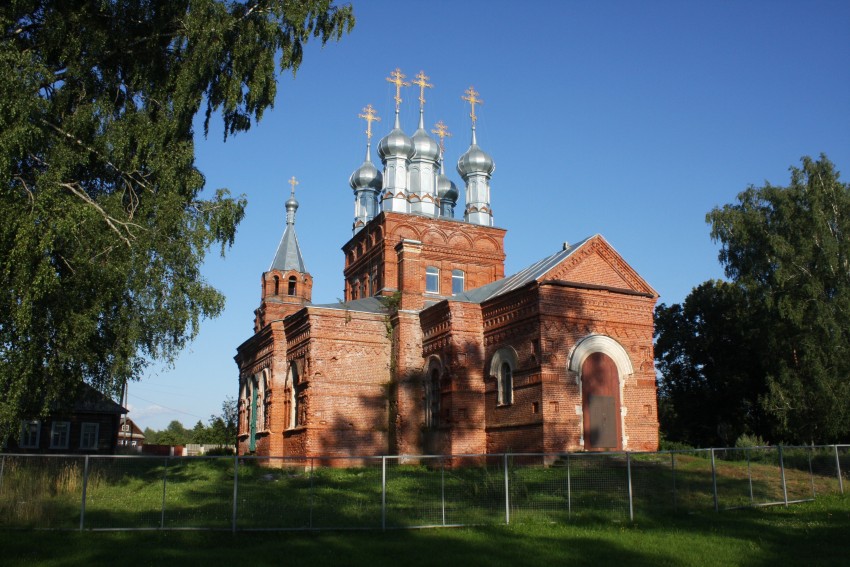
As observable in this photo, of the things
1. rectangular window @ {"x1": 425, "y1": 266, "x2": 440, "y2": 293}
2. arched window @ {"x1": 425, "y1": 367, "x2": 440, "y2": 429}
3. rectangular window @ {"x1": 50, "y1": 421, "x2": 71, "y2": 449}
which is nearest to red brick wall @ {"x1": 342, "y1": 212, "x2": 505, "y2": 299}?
rectangular window @ {"x1": 425, "y1": 266, "x2": 440, "y2": 293}

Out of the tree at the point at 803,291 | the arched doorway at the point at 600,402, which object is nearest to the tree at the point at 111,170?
the arched doorway at the point at 600,402

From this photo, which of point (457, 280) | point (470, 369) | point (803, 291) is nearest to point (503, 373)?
point (470, 369)

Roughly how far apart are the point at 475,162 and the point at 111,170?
70.1 ft

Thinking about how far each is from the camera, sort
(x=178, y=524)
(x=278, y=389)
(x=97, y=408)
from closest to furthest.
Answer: (x=178, y=524) → (x=278, y=389) → (x=97, y=408)

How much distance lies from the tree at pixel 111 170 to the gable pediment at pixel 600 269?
9.31m

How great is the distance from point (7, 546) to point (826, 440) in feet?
91.1

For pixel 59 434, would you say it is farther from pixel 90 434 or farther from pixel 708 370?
pixel 708 370

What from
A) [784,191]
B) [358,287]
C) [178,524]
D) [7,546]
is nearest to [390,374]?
[358,287]

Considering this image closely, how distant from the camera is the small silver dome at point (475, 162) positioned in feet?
112

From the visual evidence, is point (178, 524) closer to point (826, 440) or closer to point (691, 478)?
point (691, 478)

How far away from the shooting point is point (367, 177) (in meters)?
35.6

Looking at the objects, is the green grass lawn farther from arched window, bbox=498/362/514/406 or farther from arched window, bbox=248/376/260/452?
arched window, bbox=248/376/260/452

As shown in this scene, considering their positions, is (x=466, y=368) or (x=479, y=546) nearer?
(x=479, y=546)

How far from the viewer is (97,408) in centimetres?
3294
